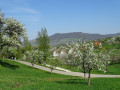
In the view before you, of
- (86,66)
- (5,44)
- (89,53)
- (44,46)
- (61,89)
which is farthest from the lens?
(44,46)

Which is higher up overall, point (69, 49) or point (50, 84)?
point (69, 49)

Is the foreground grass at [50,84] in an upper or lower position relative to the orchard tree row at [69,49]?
lower

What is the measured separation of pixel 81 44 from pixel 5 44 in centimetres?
2183

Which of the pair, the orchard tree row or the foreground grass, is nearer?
the foreground grass

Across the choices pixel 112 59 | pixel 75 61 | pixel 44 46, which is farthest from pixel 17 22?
pixel 112 59

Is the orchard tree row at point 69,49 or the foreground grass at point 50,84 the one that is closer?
the foreground grass at point 50,84

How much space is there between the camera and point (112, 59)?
8306 centimetres

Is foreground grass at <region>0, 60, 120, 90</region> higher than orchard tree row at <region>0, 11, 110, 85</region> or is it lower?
lower

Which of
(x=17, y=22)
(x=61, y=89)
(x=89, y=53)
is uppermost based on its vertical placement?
(x=17, y=22)

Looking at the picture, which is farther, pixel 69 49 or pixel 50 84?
pixel 69 49

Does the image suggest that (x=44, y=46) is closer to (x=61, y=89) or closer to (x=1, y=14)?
(x=1, y=14)

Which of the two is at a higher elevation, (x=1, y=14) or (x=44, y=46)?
(x=1, y=14)

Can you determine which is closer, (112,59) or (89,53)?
(89,53)

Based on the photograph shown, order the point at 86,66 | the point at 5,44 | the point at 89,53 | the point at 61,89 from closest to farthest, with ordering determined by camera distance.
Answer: the point at 61,89, the point at 89,53, the point at 86,66, the point at 5,44
